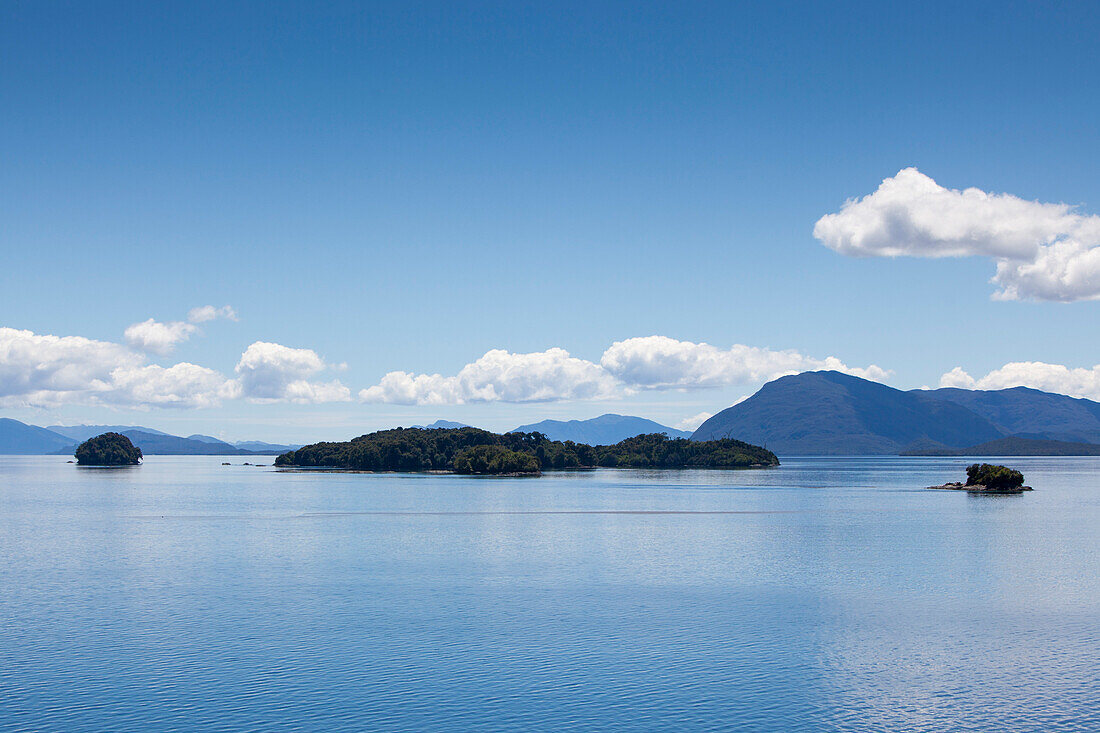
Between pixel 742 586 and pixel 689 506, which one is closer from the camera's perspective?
pixel 742 586

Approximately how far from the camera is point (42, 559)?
79750mm

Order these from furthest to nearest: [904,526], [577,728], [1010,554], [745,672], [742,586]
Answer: [904,526]
[1010,554]
[742,586]
[745,672]
[577,728]

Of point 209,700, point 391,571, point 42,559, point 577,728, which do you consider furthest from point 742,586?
point 42,559

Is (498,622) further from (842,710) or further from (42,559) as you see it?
(42,559)

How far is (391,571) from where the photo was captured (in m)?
74.5

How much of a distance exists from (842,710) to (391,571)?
4516cm

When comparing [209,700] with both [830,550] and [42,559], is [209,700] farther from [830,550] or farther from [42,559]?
[830,550]

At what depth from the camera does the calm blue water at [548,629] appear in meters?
37.5

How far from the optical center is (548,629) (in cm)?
5203

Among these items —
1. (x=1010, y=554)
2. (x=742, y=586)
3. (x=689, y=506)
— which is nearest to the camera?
(x=742, y=586)

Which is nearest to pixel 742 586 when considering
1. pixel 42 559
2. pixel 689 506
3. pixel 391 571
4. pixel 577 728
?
pixel 391 571

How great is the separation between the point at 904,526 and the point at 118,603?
93.6m

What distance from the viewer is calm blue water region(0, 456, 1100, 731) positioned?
3750 cm

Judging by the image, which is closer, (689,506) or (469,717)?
(469,717)
